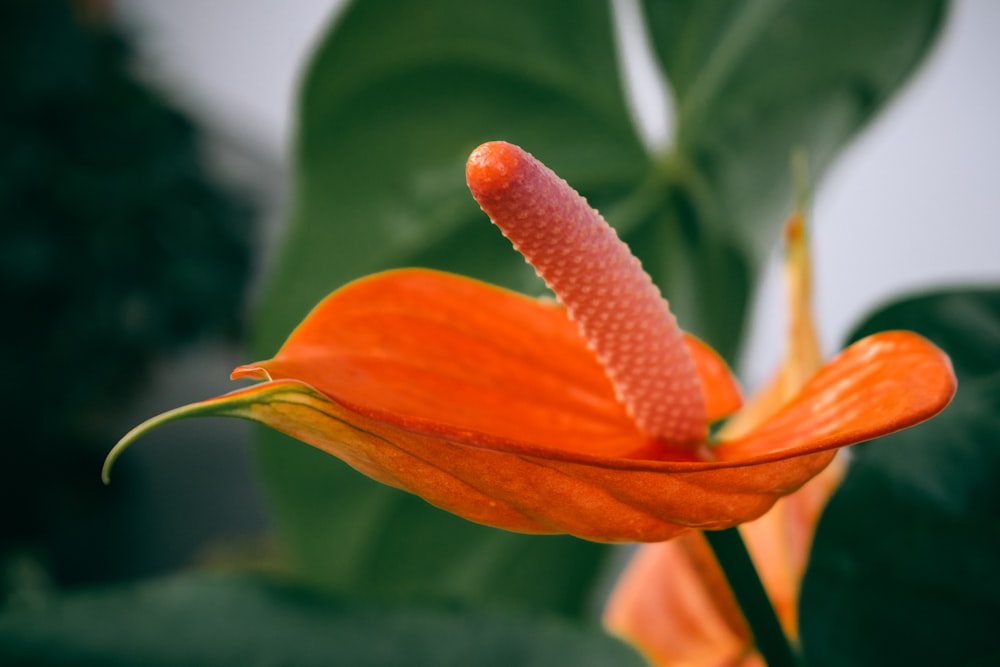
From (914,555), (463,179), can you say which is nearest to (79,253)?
(463,179)

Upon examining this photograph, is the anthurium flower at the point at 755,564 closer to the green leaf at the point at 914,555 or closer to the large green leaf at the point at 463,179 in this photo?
the green leaf at the point at 914,555

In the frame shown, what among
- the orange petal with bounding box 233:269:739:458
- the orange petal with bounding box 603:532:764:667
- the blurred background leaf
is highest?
the orange petal with bounding box 233:269:739:458

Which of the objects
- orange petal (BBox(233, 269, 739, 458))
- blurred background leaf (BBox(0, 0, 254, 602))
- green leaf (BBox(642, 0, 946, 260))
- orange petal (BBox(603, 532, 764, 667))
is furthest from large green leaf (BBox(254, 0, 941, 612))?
blurred background leaf (BBox(0, 0, 254, 602))

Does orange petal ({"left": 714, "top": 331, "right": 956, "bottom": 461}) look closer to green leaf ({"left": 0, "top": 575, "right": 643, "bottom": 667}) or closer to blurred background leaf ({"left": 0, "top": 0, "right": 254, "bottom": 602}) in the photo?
green leaf ({"left": 0, "top": 575, "right": 643, "bottom": 667})

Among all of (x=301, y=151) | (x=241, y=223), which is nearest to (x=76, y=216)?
(x=241, y=223)

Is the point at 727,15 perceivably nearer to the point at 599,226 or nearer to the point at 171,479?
the point at 599,226

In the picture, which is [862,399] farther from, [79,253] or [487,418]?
[79,253]

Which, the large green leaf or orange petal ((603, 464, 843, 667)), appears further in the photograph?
the large green leaf
